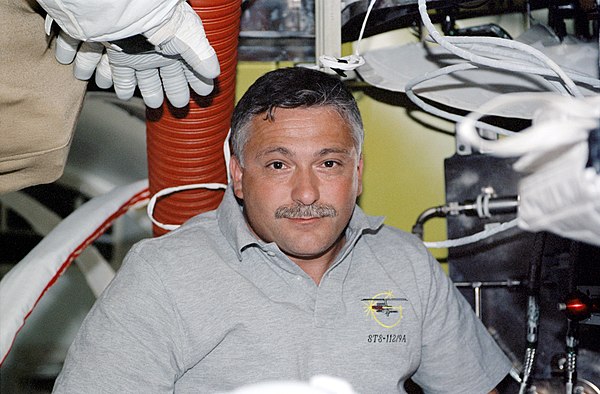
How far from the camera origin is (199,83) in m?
1.74

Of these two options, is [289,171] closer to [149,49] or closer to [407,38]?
[149,49]

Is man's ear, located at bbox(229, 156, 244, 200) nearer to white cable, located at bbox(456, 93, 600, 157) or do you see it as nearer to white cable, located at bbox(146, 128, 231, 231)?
white cable, located at bbox(146, 128, 231, 231)

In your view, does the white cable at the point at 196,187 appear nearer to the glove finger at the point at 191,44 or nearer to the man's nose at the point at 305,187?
the man's nose at the point at 305,187

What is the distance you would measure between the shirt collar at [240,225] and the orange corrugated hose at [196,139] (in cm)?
11

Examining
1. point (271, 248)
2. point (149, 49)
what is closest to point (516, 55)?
point (271, 248)

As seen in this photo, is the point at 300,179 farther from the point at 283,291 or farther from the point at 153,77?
the point at 153,77

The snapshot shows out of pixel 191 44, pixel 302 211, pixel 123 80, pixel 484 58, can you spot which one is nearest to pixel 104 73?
pixel 123 80

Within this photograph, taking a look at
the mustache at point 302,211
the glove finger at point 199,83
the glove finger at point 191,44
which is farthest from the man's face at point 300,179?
the glove finger at point 191,44

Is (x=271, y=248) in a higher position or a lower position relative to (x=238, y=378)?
higher

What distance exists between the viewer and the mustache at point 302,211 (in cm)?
173

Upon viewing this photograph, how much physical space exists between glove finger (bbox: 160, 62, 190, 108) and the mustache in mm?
308

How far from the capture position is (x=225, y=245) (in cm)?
181

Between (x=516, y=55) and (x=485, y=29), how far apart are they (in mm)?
365

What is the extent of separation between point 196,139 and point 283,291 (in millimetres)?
420
